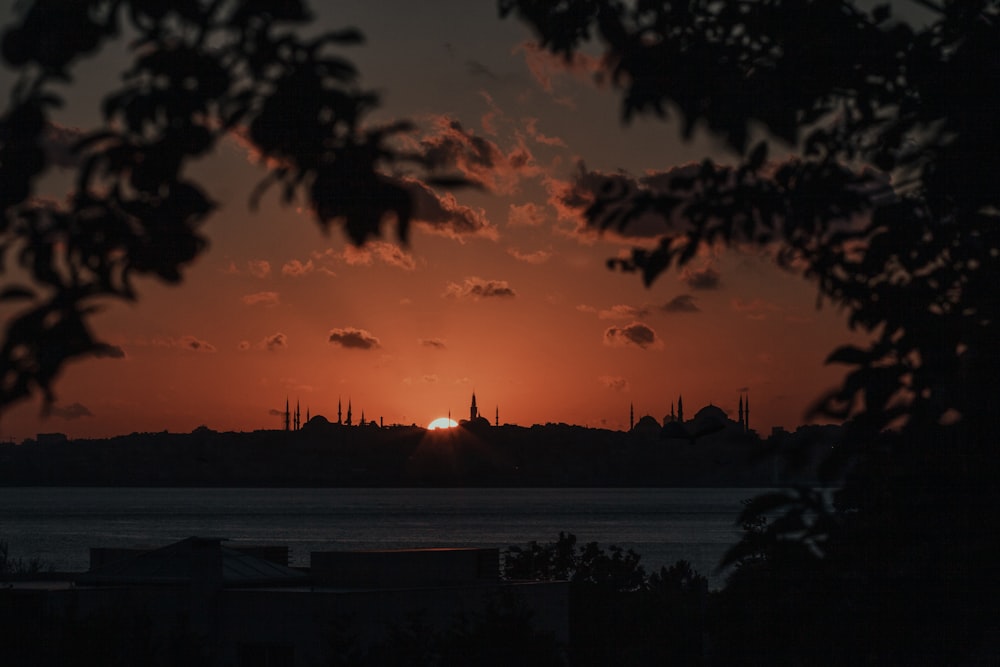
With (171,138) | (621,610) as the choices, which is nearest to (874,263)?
(171,138)

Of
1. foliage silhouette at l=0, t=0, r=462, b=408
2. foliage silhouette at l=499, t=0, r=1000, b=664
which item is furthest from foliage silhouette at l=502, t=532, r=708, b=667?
foliage silhouette at l=0, t=0, r=462, b=408

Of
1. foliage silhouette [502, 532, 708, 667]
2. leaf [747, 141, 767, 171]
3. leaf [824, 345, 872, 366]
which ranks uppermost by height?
leaf [747, 141, 767, 171]

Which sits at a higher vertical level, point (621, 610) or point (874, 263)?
point (874, 263)

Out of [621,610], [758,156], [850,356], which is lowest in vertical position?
[621,610]

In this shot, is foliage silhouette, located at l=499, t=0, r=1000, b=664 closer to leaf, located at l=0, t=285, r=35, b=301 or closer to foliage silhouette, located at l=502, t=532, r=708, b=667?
leaf, located at l=0, t=285, r=35, b=301

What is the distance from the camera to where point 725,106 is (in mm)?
7121

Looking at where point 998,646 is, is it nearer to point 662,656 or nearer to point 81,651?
point 81,651

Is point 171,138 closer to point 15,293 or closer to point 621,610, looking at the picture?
point 15,293

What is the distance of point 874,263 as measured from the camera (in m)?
7.56

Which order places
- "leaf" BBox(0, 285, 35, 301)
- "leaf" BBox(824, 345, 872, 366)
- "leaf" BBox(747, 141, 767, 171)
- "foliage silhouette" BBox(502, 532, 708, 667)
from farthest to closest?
"foliage silhouette" BBox(502, 532, 708, 667) → "leaf" BBox(747, 141, 767, 171) → "leaf" BBox(824, 345, 872, 366) → "leaf" BBox(0, 285, 35, 301)

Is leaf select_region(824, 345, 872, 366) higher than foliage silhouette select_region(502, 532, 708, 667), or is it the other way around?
leaf select_region(824, 345, 872, 366)

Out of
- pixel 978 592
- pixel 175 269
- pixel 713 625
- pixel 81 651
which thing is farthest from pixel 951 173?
pixel 81 651

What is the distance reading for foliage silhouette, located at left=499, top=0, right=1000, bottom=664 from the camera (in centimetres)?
655

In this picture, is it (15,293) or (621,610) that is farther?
(621,610)
